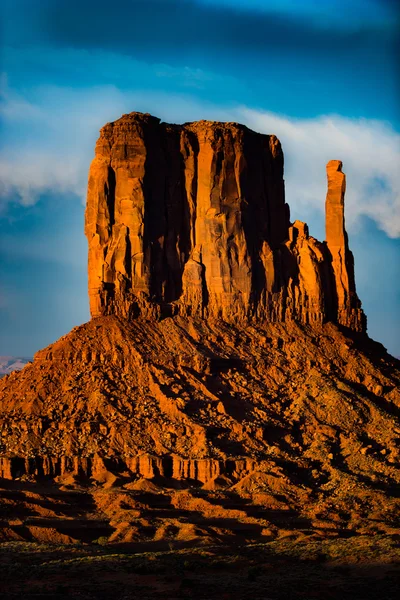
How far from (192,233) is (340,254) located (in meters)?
12.5

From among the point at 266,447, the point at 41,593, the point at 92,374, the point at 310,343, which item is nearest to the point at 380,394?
the point at 310,343

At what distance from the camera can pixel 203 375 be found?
109500mm

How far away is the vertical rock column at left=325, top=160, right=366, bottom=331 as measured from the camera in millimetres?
121375

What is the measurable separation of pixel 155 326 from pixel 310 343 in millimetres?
11754

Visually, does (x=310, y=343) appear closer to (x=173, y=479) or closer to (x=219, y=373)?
(x=219, y=373)

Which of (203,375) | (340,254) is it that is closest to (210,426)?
(203,375)

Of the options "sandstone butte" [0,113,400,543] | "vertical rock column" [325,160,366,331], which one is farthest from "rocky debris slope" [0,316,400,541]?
"vertical rock column" [325,160,366,331]

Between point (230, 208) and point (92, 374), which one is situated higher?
point (230, 208)

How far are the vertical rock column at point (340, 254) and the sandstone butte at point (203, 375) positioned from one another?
12cm

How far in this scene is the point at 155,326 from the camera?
11238 centimetres

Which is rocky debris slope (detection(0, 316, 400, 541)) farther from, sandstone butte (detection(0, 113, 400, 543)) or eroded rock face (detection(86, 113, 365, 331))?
eroded rock face (detection(86, 113, 365, 331))

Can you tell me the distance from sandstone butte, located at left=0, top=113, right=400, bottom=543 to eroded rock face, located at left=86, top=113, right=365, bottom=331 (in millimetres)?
122

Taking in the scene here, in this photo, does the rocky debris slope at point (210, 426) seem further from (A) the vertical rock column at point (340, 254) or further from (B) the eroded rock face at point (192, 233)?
(A) the vertical rock column at point (340, 254)

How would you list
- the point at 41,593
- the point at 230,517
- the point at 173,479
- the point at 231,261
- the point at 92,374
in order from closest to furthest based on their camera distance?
the point at 41,593, the point at 230,517, the point at 173,479, the point at 92,374, the point at 231,261
